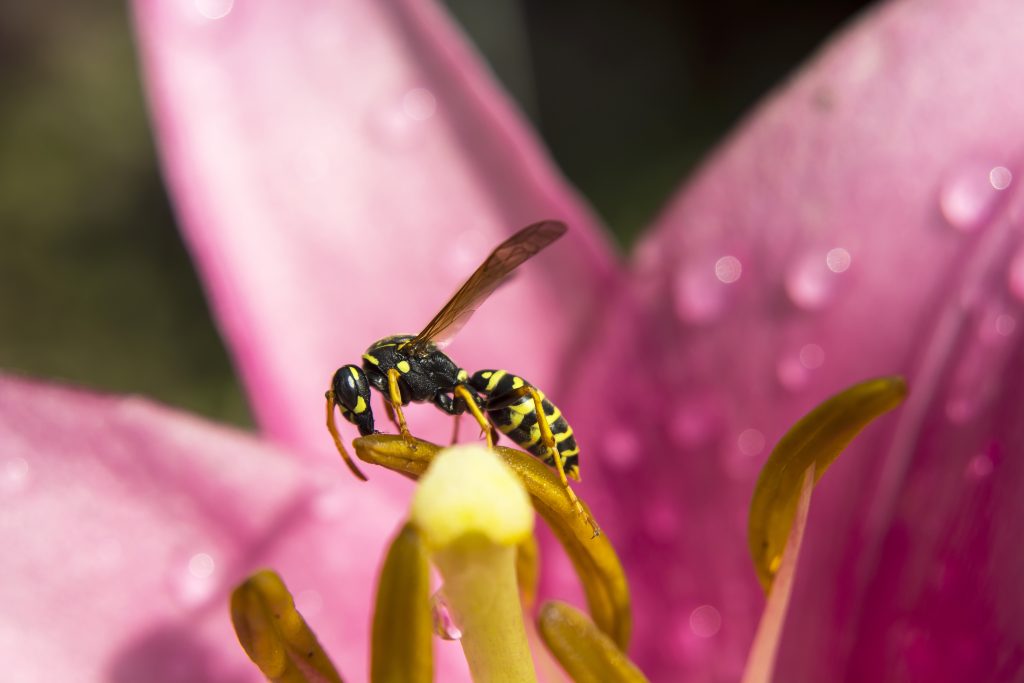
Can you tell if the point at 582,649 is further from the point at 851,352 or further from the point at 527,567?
the point at 851,352

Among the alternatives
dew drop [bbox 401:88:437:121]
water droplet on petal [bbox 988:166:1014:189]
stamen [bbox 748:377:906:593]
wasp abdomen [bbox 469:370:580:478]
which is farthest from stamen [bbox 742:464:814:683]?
dew drop [bbox 401:88:437:121]

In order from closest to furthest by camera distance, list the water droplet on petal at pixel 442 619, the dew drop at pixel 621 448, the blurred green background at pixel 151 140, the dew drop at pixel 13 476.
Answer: the water droplet on petal at pixel 442 619, the dew drop at pixel 13 476, the dew drop at pixel 621 448, the blurred green background at pixel 151 140

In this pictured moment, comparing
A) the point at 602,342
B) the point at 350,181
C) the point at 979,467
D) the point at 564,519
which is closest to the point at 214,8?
the point at 350,181

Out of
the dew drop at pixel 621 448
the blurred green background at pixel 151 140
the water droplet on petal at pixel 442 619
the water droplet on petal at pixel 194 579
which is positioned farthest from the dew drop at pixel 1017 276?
the blurred green background at pixel 151 140

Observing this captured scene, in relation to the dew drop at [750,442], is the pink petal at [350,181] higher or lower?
higher

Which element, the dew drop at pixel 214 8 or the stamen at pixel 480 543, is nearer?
the stamen at pixel 480 543

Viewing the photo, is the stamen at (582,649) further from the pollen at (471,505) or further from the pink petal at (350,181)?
the pink petal at (350,181)

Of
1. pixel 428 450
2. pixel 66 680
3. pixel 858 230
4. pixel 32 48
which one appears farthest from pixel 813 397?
pixel 32 48

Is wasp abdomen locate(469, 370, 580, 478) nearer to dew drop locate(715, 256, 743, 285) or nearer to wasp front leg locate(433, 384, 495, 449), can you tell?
wasp front leg locate(433, 384, 495, 449)

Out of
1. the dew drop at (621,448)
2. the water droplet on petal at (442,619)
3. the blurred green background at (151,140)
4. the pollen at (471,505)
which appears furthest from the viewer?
the blurred green background at (151,140)
